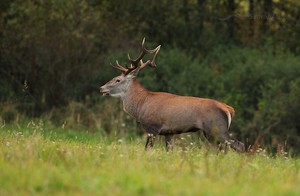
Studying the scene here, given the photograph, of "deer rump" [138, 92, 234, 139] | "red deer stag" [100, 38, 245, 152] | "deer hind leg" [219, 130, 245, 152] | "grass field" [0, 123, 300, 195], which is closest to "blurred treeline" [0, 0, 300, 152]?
"red deer stag" [100, 38, 245, 152]

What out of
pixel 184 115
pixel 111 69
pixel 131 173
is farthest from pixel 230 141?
pixel 111 69

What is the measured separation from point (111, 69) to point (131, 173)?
51.6ft

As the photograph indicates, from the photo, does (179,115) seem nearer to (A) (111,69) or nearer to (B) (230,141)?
(B) (230,141)

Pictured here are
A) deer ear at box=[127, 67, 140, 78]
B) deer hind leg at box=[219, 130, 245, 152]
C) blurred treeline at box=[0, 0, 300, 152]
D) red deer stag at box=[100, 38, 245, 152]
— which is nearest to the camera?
deer hind leg at box=[219, 130, 245, 152]

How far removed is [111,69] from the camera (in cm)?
2327

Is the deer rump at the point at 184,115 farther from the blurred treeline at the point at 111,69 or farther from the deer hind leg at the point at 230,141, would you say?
the blurred treeline at the point at 111,69

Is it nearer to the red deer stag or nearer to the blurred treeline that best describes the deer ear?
the red deer stag

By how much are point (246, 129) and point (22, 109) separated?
6.36 meters

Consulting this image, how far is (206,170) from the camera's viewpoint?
27.2 ft

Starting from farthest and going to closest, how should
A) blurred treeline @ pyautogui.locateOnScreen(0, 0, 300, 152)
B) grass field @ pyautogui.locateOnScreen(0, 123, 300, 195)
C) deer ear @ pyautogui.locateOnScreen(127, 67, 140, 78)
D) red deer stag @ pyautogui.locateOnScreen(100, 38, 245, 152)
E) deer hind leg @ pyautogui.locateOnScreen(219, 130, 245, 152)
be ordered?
blurred treeline @ pyautogui.locateOnScreen(0, 0, 300, 152) < deer ear @ pyautogui.locateOnScreen(127, 67, 140, 78) < red deer stag @ pyautogui.locateOnScreen(100, 38, 245, 152) < deer hind leg @ pyautogui.locateOnScreen(219, 130, 245, 152) < grass field @ pyautogui.locateOnScreen(0, 123, 300, 195)

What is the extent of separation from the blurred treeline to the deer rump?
649cm

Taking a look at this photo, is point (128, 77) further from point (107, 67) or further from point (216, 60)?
point (216, 60)

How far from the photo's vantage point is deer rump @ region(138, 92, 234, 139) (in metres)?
13.1

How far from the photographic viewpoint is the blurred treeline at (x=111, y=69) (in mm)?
21406
